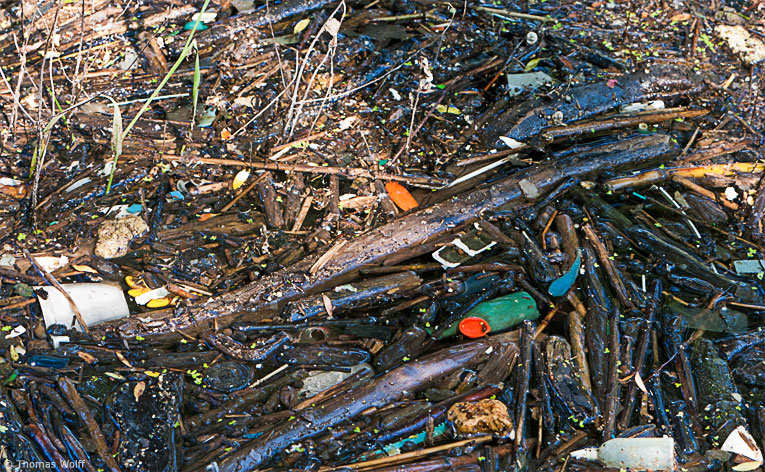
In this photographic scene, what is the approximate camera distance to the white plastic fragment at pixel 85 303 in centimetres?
309

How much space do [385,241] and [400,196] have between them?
448mm

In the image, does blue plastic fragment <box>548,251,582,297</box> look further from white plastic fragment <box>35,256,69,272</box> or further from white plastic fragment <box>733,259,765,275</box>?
white plastic fragment <box>35,256,69,272</box>

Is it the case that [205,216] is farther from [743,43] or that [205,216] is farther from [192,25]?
[743,43]

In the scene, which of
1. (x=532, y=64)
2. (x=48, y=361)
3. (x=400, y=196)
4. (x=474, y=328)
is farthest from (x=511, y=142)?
(x=48, y=361)

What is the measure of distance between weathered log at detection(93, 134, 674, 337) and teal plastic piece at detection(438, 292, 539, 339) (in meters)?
0.59

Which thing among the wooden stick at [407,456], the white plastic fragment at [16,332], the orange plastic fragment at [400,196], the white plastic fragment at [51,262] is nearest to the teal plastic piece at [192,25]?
the orange plastic fragment at [400,196]

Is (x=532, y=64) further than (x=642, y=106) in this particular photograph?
Yes

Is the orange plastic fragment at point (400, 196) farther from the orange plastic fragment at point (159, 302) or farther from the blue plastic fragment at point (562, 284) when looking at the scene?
the orange plastic fragment at point (159, 302)

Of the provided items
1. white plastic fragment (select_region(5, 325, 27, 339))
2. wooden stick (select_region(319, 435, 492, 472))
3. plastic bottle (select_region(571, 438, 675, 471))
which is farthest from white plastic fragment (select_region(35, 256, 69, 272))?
plastic bottle (select_region(571, 438, 675, 471))

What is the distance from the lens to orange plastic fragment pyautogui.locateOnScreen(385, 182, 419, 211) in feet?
12.5

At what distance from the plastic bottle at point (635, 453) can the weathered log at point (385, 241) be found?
57.8 inches

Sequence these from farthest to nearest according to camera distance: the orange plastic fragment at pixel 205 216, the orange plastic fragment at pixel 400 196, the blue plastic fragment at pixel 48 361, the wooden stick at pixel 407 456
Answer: the orange plastic fragment at pixel 400 196
the orange plastic fragment at pixel 205 216
the blue plastic fragment at pixel 48 361
the wooden stick at pixel 407 456

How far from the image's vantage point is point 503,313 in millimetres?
3188

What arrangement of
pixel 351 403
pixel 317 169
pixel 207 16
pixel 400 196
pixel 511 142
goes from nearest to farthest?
pixel 351 403
pixel 400 196
pixel 317 169
pixel 511 142
pixel 207 16
